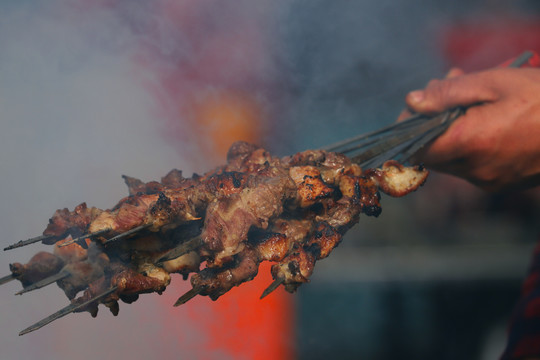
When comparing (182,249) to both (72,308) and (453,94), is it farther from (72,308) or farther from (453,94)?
(453,94)

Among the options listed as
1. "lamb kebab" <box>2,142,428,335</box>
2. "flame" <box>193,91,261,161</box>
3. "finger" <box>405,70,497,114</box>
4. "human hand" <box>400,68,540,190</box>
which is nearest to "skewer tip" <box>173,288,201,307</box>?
"lamb kebab" <box>2,142,428,335</box>

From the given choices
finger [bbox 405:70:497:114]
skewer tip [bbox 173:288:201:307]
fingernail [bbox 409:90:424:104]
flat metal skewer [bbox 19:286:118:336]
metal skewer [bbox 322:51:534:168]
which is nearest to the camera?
flat metal skewer [bbox 19:286:118:336]

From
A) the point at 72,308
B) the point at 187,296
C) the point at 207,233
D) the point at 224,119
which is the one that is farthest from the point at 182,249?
the point at 224,119

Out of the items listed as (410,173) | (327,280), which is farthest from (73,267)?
(327,280)

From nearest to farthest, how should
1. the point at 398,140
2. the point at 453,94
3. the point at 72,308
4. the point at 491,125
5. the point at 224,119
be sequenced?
the point at 72,308 < the point at 398,140 < the point at 491,125 < the point at 453,94 < the point at 224,119

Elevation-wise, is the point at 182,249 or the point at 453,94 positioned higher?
the point at 453,94

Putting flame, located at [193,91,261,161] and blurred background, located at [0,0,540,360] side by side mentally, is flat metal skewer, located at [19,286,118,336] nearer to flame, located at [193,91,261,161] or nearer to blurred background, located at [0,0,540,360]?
blurred background, located at [0,0,540,360]

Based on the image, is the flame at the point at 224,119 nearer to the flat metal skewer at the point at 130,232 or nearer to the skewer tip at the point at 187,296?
the flat metal skewer at the point at 130,232
